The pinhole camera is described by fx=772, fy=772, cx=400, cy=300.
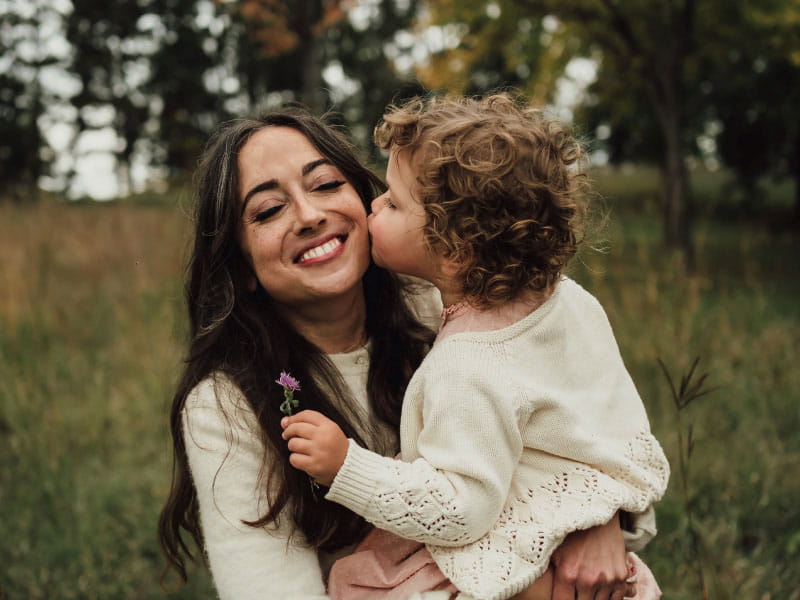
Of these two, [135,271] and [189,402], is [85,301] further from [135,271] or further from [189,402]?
[189,402]

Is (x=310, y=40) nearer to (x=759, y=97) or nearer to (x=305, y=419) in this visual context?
(x=759, y=97)

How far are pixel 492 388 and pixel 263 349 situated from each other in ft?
2.09

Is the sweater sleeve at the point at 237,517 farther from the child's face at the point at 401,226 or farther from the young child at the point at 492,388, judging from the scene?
the child's face at the point at 401,226

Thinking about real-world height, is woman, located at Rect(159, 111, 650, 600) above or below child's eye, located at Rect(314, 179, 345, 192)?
below

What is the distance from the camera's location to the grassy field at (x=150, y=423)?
2.99 m

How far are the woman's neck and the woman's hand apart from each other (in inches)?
29.4

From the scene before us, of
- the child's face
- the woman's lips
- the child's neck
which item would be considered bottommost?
the child's neck

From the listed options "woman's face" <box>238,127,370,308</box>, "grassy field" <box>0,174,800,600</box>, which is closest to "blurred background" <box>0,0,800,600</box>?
"grassy field" <box>0,174,800,600</box>

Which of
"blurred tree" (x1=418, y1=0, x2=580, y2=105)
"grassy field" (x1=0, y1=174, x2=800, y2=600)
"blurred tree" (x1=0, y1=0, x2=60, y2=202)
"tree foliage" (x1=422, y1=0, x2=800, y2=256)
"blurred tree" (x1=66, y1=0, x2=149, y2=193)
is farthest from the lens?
"blurred tree" (x1=66, y1=0, x2=149, y2=193)

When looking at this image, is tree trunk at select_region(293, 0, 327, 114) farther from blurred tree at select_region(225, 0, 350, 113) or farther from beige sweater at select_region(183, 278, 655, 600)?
beige sweater at select_region(183, 278, 655, 600)

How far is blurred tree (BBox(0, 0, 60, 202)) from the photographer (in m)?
22.9

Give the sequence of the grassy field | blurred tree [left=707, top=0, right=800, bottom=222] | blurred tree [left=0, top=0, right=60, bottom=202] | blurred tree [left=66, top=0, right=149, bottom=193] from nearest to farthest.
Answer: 1. the grassy field
2. blurred tree [left=707, top=0, right=800, bottom=222]
3. blurred tree [left=0, top=0, right=60, bottom=202]
4. blurred tree [left=66, top=0, right=149, bottom=193]

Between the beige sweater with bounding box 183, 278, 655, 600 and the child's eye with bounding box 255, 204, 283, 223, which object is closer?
the beige sweater with bounding box 183, 278, 655, 600

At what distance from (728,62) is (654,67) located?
1.98 meters
